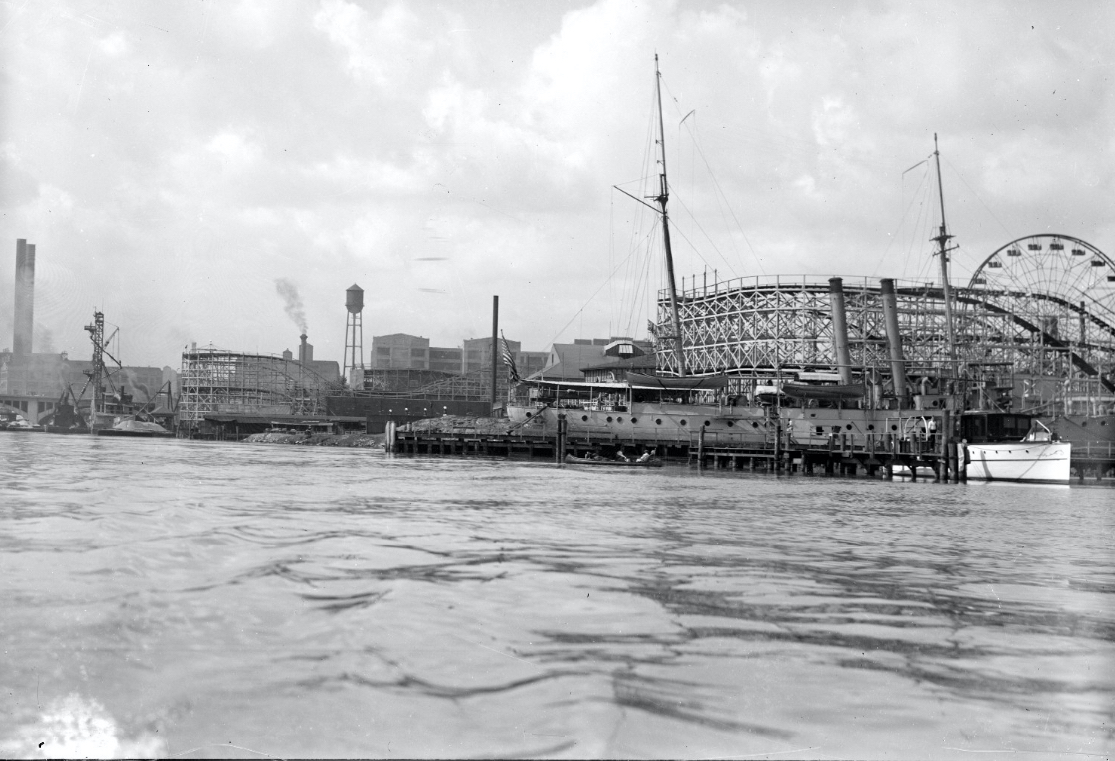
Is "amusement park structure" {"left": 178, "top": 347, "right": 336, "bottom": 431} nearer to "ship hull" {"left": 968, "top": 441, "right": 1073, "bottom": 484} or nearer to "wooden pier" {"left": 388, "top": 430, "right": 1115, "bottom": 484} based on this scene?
"wooden pier" {"left": 388, "top": 430, "right": 1115, "bottom": 484}

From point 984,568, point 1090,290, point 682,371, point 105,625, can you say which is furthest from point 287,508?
point 1090,290

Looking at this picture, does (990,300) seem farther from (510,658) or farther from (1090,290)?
(510,658)

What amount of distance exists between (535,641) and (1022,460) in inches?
1403

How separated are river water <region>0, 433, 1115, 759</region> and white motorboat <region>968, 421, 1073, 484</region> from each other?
23.8m

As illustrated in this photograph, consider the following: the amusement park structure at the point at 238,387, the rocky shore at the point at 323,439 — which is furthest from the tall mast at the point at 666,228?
the amusement park structure at the point at 238,387

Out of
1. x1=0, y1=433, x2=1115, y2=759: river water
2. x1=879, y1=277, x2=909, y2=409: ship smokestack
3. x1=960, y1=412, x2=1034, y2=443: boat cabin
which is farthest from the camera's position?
x1=879, y1=277, x2=909, y2=409: ship smokestack

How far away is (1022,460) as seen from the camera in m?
36.9

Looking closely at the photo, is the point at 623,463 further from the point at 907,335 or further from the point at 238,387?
the point at 238,387

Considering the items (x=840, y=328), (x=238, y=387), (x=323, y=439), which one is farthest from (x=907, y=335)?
(x=238, y=387)

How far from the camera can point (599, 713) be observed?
4.88 metres

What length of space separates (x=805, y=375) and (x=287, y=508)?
5555 cm

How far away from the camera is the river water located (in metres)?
4.64

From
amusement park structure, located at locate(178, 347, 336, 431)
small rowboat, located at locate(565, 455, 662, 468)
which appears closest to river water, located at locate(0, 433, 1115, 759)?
small rowboat, located at locate(565, 455, 662, 468)

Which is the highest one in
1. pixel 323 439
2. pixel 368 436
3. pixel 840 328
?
pixel 840 328
